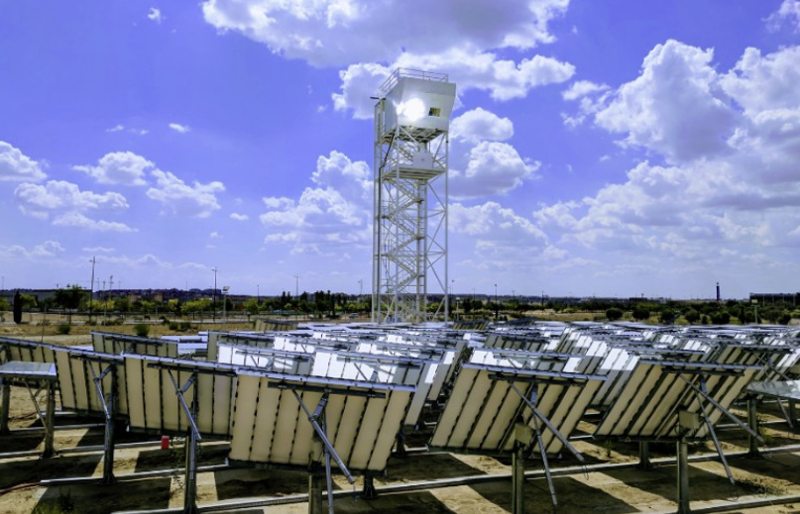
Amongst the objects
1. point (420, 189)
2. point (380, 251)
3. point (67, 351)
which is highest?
point (420, 189)

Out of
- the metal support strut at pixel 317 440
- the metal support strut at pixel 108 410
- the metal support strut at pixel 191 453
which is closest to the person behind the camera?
the metal support strut at pixel 317 440

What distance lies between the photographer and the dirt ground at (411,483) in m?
15.2

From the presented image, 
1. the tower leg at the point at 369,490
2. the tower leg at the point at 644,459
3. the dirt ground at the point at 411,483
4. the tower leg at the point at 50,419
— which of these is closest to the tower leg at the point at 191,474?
the dirt ground at the point at 411,483

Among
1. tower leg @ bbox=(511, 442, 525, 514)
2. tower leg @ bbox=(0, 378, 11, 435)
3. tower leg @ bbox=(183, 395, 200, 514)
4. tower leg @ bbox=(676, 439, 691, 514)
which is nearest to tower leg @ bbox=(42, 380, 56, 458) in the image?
tower leg @ bbox=(0, 378, 11, 435)

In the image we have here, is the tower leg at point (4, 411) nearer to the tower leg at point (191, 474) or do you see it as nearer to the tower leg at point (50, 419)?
the tower leg at point (50, 419)

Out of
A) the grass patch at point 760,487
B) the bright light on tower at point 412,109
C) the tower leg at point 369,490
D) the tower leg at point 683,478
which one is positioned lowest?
the grass patch at point 760,487

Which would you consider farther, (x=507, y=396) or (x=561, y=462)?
(x=561, y=462)

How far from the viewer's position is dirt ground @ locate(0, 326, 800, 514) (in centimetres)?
1518

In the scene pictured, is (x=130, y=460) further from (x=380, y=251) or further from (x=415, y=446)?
(x=380, y=251)

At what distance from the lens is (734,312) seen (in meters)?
103

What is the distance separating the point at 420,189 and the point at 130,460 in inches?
1319

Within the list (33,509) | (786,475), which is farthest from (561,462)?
(33,509)

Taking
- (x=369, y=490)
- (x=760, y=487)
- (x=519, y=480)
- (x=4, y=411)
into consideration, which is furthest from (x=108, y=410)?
(x=760, y=487)

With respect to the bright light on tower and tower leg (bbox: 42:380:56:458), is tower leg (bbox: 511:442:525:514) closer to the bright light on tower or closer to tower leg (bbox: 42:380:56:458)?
tower leg (bbox: 42:380:56:458)
